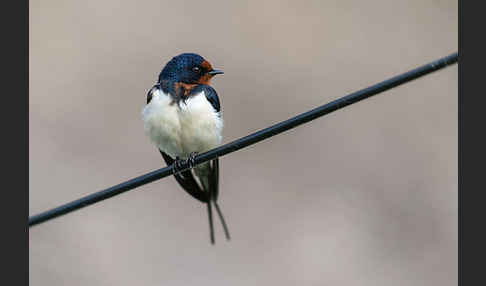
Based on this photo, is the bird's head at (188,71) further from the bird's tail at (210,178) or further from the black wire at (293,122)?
the black wire at (293,122)

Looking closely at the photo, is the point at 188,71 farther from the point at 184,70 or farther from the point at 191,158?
the point at 191,158

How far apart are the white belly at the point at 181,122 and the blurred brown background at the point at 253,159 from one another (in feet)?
8.44

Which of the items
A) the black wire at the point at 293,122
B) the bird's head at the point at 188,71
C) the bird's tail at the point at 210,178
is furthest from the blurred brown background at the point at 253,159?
the black wire at the point at 293,122

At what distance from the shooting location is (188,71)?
4.23 m

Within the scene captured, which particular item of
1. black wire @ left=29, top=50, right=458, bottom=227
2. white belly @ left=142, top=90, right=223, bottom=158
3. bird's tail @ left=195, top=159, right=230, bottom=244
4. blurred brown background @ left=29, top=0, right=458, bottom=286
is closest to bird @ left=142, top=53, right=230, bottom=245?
white belly @ left=142, top=90, right=223, bottom=158

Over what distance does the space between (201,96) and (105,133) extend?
330 centimetres

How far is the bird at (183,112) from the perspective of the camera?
397 centimetres

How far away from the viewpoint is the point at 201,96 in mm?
Answer: 4043

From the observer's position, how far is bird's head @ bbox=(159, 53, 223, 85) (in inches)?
165

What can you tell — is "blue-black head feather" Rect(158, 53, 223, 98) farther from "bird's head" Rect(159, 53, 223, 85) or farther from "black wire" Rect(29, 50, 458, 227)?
"black wire" Rect(29, 50, 458, 227)

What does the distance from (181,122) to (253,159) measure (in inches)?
128

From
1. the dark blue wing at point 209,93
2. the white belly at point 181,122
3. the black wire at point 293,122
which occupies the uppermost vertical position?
the dark blue wing at point 209,93

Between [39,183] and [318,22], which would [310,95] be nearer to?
[318,22]

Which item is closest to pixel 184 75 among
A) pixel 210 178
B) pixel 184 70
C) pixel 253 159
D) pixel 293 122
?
pixel 184 70
